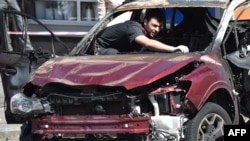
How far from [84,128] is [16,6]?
6085 millimetres

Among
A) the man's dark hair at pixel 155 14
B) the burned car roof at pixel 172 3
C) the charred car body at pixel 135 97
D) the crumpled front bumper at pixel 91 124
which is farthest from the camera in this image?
the man's dark hair at pixel 155 14

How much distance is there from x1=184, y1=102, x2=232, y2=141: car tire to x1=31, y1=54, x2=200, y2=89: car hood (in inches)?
20.9

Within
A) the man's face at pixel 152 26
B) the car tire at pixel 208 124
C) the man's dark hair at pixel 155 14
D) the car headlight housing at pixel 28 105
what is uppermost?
the man's dark hair at pixel 155 14

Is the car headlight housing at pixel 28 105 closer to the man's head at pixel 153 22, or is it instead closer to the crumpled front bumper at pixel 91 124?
the crumpled front bumper at pixel 91 124

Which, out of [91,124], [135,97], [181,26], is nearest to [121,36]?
[181,26]

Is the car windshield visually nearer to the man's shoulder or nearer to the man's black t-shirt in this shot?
the man's black t-shirt

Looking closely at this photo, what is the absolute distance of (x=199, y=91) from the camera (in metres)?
6.53

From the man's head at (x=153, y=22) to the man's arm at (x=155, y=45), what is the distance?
A: 11.3 inches

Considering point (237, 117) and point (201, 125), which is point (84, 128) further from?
point (237, 117)

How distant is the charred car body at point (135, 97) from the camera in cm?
633

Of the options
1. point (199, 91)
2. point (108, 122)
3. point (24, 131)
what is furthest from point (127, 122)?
point (24, 131)

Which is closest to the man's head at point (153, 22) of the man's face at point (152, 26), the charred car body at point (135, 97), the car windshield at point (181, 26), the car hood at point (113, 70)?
the man's face at point (152, 26)

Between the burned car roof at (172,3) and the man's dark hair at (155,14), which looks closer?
the burned car roof at (172,3)

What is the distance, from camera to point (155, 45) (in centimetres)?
748
